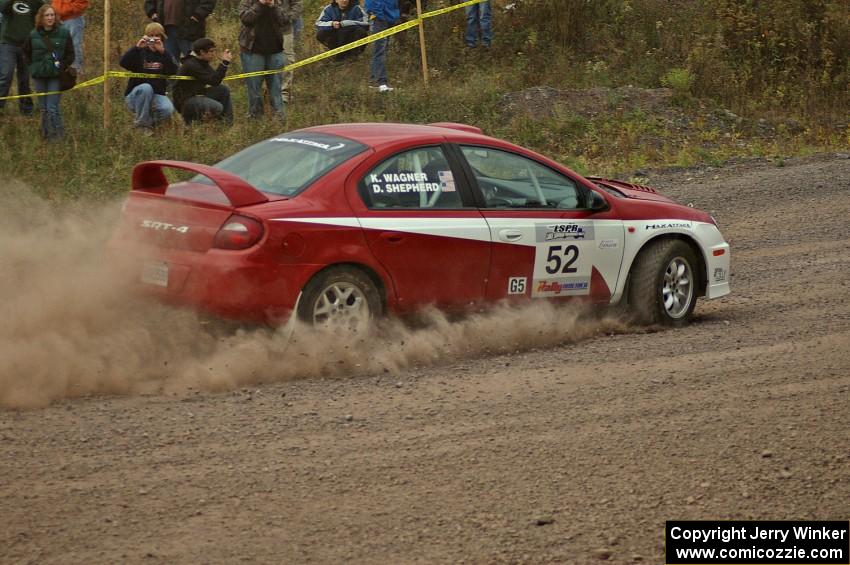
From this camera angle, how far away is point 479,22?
851 inches

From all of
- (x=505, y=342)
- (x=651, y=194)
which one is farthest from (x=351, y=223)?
(x=651, y=194)

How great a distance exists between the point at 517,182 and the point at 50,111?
7777mm

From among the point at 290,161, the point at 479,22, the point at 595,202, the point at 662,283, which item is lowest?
the point at 662,283

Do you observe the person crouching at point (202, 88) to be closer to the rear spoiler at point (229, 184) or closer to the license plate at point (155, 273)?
the rear spoiler at point (229, 184)

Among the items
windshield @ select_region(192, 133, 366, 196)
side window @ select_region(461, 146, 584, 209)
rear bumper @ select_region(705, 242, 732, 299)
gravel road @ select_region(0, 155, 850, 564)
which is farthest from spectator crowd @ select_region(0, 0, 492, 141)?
gravel road @ select_region(0, 155, 850, 564)

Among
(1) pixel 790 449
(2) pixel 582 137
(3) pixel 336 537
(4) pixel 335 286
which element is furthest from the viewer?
(2) pixel 582 137

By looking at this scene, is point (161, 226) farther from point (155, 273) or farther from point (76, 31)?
point (76, 31)

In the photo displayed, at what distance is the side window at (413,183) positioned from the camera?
7977 mm

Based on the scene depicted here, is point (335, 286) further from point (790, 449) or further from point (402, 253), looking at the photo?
point (790, 449)

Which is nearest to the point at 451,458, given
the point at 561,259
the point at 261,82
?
the point at 561,259

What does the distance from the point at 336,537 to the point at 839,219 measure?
10.3 meters

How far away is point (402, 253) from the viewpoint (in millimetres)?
7941

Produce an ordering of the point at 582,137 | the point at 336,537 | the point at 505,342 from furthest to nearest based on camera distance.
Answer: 1. the point at 582,137
2. the point at 505,342
3. the point at 336,537

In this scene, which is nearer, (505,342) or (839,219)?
(505,342)
